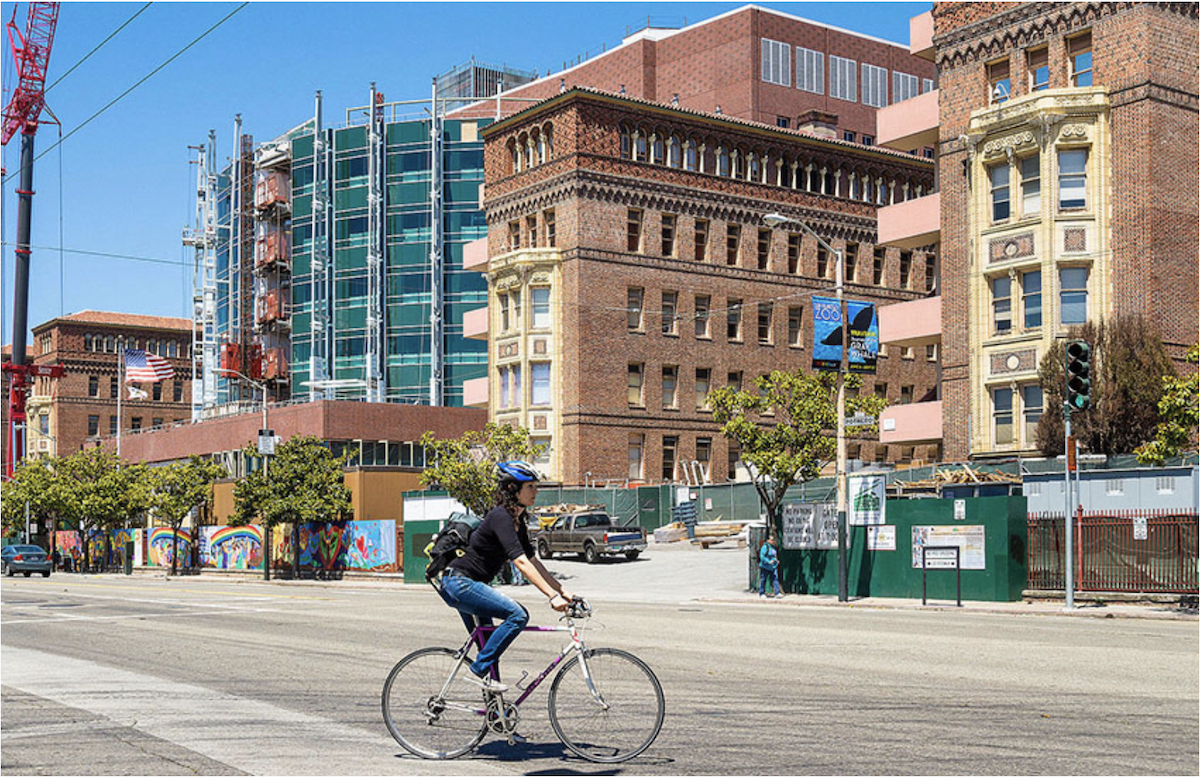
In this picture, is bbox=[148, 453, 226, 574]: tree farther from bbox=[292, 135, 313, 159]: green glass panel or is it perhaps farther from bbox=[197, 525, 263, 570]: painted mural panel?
bbox=[292, 135, 313, 159]: green glass panel

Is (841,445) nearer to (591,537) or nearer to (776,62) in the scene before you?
(591,537)

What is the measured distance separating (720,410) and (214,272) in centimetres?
8235

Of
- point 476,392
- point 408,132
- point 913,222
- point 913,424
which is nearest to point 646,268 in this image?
point 476,392

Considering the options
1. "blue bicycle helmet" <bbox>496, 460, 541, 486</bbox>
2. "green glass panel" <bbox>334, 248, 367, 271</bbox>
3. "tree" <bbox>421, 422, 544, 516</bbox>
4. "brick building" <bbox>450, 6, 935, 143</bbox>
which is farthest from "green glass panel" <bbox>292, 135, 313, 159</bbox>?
"blue bicycle helmet" <bbox>496, 460, 541, 486</bbox>

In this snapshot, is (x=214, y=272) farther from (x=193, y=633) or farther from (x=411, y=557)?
(x=193, y=633)

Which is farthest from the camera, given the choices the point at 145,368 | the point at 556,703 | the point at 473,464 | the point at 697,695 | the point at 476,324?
the point at 145,368

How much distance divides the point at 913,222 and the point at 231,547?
3762 cm

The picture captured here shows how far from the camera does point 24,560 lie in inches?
2509

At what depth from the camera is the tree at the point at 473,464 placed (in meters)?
46.0

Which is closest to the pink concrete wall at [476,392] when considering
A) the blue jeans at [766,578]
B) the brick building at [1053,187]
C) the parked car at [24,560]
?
the parked car at [24,560]

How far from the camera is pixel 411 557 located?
49656mm

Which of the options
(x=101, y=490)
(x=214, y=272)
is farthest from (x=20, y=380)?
(x=101, y=490)

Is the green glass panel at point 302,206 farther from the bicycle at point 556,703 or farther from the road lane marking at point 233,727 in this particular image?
the bicycle at point 556,703

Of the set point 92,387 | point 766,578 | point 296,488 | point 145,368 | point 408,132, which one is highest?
point 408,132
